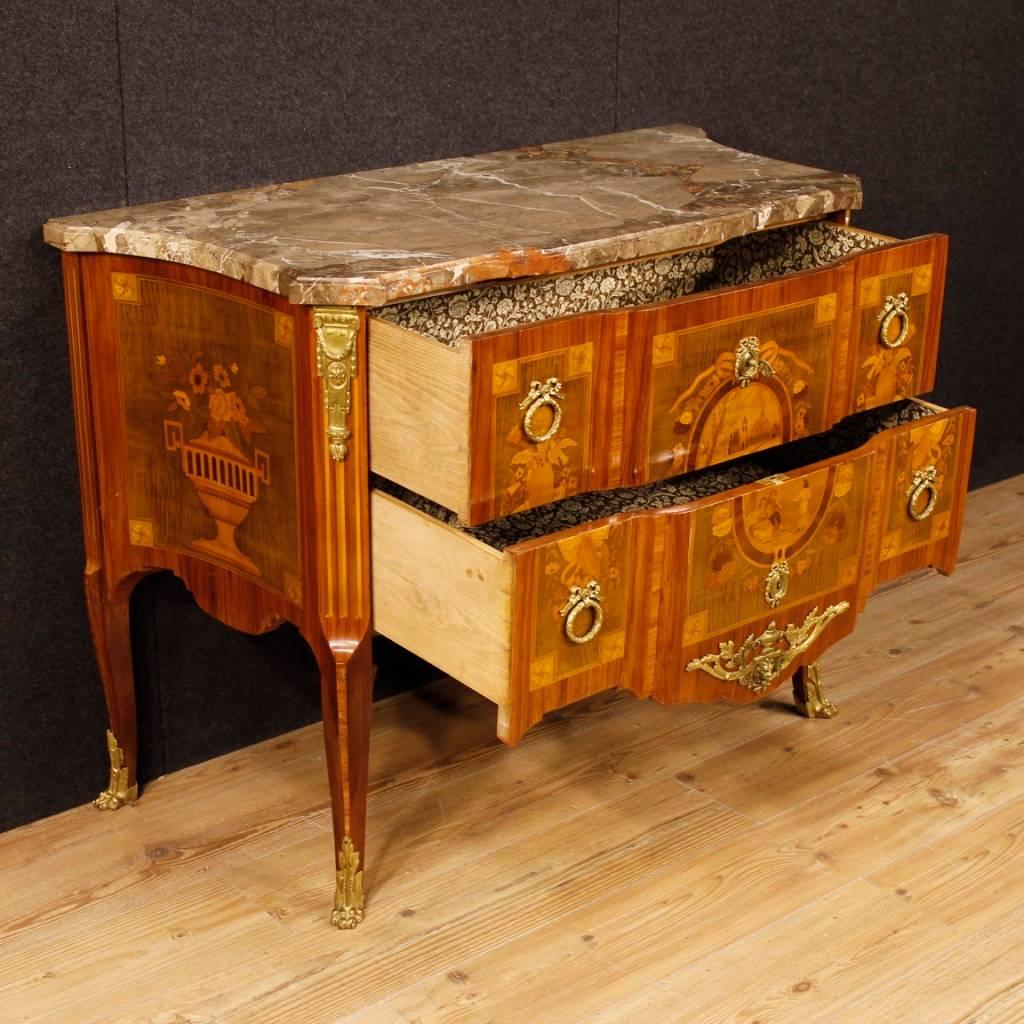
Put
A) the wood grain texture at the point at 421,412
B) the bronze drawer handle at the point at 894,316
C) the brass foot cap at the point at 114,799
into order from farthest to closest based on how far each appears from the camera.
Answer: the brass foot cap at the point at 114,799, the bronze drawer handle at the point at 894,316, the wood grain texture at the point at 421,412

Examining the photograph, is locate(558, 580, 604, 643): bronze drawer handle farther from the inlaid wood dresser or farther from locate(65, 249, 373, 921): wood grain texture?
locate(65, 249, 373, 921): wood grain texture

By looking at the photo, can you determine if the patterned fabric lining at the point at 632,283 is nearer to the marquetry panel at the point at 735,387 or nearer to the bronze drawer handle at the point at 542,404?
the marquetry panel at the point at 735,387

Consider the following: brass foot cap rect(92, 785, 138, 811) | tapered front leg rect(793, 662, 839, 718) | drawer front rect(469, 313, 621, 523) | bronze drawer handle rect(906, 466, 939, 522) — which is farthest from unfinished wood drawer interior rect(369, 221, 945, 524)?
brass foot cap rect(92, 785, 138, 811)

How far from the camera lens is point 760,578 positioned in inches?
75.4

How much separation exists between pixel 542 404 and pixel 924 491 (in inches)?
24.1

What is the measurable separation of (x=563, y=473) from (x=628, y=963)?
56 cm

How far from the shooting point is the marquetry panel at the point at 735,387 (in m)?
1.81

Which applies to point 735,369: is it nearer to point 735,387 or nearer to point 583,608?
point 735,387

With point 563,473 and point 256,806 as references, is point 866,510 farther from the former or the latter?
point 256,806

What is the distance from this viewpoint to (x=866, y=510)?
1.99m

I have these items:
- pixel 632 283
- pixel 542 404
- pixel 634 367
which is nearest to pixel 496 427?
pixel 542 404

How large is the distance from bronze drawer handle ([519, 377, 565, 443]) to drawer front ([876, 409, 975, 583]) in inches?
19.0

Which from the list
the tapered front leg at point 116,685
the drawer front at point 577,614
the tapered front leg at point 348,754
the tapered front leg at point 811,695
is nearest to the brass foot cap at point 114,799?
the tapered front leg at point 116,685

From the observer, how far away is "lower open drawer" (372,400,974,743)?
1.72m
